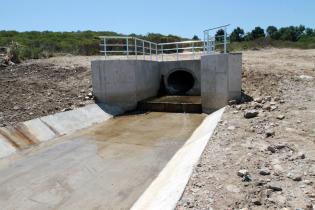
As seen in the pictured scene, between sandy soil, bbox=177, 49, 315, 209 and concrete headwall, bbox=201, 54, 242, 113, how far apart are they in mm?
1065

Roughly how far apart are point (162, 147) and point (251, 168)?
3.66m

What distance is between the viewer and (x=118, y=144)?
9.11 metres

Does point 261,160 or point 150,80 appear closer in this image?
point 261,160

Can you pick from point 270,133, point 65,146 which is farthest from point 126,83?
point 270,133

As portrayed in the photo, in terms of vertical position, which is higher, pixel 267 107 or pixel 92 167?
pixel 267 107

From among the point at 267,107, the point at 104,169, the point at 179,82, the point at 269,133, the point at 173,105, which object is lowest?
the point at 104,169

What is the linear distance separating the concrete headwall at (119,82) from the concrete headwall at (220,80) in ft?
9.78

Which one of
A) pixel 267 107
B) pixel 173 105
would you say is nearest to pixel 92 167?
pixel 267 107

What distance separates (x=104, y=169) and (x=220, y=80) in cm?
639

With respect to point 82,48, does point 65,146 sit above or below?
below

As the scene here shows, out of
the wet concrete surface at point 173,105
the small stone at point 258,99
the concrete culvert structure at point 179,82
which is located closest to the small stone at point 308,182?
the small stone at point 258,99

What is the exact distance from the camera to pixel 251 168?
530 cm

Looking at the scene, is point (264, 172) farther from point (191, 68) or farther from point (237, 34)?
point (237, 34)

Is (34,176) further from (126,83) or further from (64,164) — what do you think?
(126,83)
